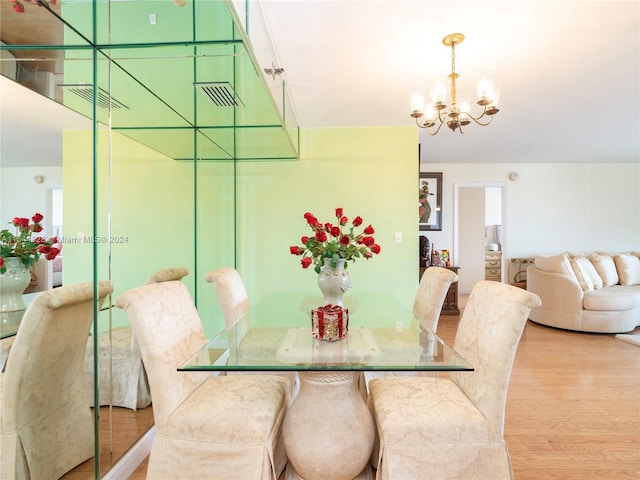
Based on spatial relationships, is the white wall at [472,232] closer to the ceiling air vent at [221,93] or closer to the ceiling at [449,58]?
the ceiling at [449,58]

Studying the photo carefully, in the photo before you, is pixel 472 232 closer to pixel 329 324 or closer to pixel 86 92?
pixel 329 324

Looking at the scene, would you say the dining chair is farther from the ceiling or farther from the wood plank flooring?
the ceiling

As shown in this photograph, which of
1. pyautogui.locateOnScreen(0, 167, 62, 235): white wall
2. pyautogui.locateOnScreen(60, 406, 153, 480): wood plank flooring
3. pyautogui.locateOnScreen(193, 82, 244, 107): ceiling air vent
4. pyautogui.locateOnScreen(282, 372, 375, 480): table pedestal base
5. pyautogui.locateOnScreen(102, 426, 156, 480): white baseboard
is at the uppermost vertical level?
pyautogui.locateOnScreen(193, 82, 244, 107): ceiling air vent

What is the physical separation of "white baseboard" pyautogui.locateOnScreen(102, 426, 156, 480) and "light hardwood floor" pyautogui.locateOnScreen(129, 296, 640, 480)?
5 centimetres

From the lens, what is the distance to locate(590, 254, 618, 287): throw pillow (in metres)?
4.48

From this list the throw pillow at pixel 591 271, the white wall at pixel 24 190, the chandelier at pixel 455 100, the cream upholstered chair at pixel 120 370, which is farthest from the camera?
the throw pillow at pixel 591 271

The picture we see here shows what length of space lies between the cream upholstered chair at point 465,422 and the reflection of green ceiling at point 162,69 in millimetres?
1492

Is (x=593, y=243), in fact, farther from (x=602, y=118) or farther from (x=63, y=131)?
(x=63, y=131)

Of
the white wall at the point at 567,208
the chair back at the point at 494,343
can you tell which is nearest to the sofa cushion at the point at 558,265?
the white wall at the point at 567,208

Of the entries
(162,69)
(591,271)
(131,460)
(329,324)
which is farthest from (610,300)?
(162,69)

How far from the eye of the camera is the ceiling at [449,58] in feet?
5.91

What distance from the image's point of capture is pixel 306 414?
4.50 ft

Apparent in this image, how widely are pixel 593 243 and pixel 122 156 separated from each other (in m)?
7.03

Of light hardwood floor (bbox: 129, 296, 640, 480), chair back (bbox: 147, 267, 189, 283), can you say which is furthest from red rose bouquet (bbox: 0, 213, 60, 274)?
light hardwood floor (bbox: 129, 296, 640, 480)
